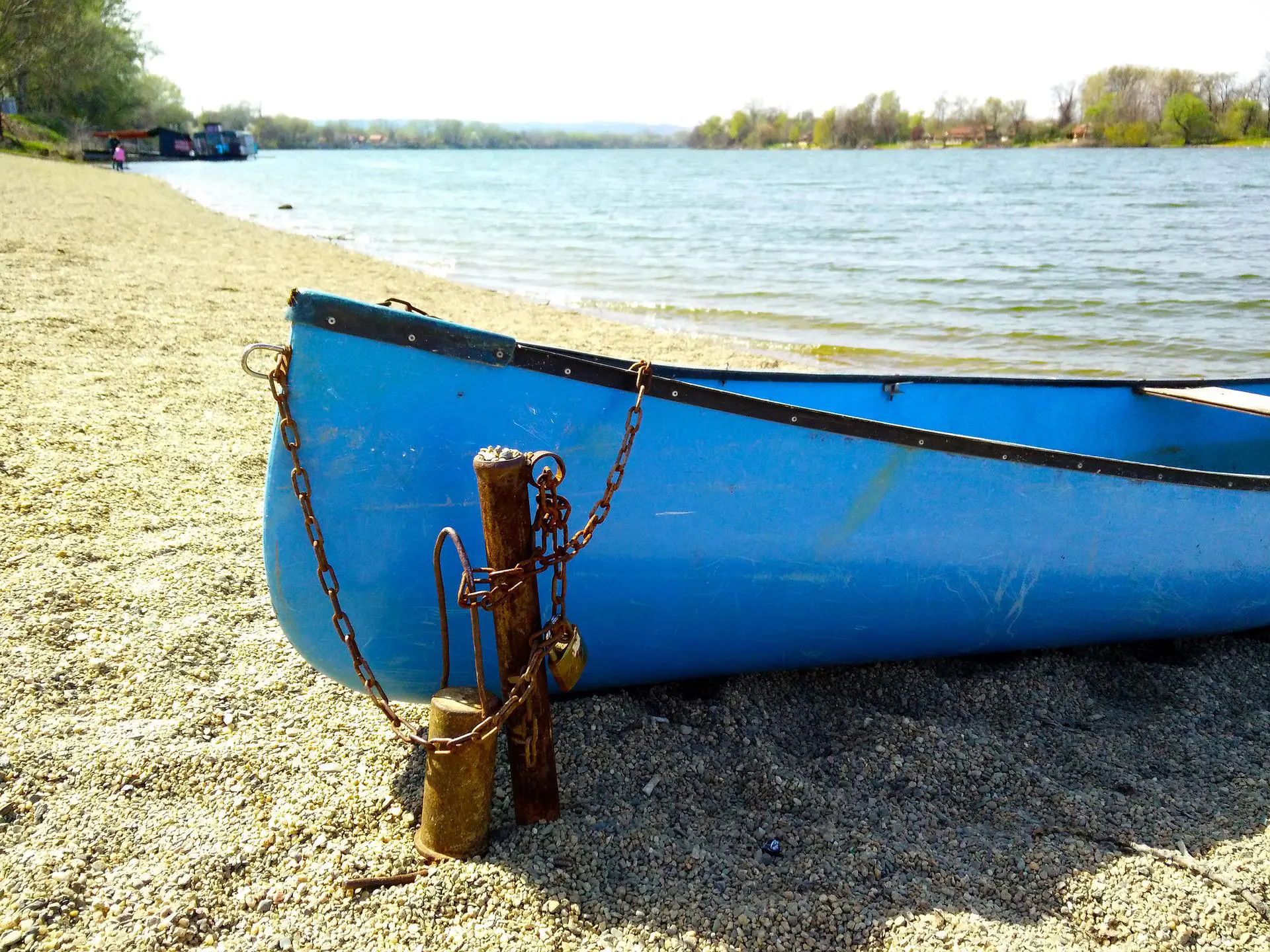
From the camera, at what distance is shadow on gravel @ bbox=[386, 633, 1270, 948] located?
254 centimetres

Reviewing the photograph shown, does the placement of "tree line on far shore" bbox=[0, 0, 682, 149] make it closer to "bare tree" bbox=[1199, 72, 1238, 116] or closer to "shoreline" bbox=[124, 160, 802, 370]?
"shoreline" bbox=[124, 160, 802, 370]

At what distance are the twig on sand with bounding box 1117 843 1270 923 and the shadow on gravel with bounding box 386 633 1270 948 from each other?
0.14 feet

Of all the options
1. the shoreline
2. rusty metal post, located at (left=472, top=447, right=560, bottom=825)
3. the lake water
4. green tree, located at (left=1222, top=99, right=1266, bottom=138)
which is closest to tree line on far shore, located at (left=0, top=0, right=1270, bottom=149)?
green tree, located at (left=1222, top=99, right=1266, bottom=138)

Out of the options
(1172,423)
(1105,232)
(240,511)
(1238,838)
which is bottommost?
(1238,838)

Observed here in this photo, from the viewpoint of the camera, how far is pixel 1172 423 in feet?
17.9

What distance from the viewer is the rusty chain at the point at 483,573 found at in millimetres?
2514

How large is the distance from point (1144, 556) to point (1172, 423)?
2.20m

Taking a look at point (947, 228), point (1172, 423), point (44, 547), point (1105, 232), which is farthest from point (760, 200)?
point (44, 547)

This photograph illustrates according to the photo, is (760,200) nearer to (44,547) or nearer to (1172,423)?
(1172,423)

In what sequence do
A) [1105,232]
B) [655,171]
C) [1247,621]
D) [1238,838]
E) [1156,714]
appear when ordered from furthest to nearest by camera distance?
[655,171], [1105,232], [1247,621], [1156,714], [1238,838]

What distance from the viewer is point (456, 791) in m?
2.58

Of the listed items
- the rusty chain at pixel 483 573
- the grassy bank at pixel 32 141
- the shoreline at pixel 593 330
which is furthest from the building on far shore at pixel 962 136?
the rusty chain at pixel 483 573

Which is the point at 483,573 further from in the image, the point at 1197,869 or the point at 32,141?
the point at 32,141

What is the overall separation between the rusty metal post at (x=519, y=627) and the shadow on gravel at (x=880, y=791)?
0.12 metres
